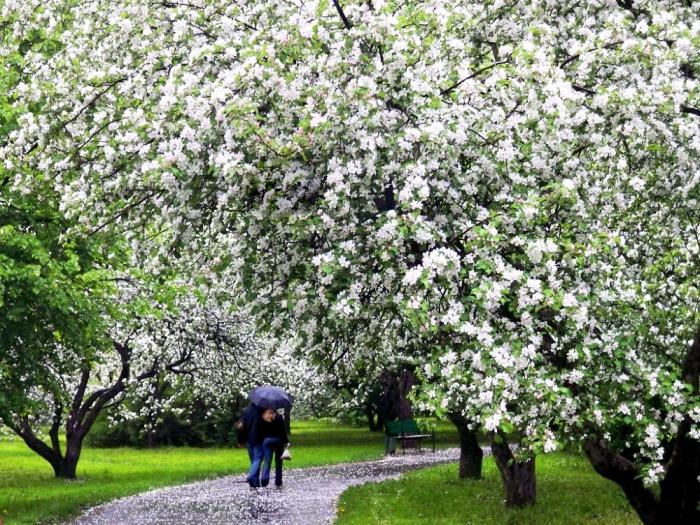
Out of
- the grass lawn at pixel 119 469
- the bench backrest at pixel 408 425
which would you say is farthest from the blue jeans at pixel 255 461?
the bench backrest at pixel 408 425

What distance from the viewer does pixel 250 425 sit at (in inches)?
777

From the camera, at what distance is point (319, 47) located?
9.29m

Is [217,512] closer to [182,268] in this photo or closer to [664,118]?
[182,268]

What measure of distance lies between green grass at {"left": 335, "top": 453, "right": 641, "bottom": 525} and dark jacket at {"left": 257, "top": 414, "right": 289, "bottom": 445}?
180cm

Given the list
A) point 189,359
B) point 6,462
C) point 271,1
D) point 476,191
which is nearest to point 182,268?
point 271,1

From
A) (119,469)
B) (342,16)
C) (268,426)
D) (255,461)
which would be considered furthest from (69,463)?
(342,16)

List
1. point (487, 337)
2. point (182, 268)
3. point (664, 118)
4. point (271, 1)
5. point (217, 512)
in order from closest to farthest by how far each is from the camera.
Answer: point (487, 337)
point (664, 118)
point (271, 1)
point (182, 268)
point (217, 512)

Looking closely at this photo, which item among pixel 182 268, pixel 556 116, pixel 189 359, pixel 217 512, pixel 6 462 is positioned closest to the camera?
pixel 556 116

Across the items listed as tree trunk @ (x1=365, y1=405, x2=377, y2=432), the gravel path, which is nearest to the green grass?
the gravel path

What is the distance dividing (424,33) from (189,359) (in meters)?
22.0

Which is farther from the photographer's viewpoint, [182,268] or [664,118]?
[182,268]

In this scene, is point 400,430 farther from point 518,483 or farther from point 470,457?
point 518,483

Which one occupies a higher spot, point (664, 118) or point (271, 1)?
point (271, 1)

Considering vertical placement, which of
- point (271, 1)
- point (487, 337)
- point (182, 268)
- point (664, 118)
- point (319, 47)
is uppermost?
point (271, 1)
